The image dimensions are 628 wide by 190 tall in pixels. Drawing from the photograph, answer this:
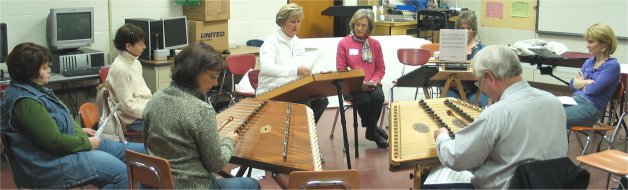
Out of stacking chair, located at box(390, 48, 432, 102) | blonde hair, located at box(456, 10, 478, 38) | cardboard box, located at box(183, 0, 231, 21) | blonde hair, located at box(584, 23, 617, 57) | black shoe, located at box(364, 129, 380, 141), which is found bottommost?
black shoe, located at box(364, 129, 380, 141)

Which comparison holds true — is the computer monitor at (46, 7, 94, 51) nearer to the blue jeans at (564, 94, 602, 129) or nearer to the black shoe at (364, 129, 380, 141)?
the black shoe at (364, 129, 380, 141)

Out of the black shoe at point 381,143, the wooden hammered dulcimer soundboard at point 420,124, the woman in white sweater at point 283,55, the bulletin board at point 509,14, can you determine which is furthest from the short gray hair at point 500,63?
the bulletin board at point 509,14

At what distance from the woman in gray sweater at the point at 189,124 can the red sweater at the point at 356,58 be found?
2559mm

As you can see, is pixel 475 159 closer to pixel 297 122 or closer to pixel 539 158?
pixel 539 158

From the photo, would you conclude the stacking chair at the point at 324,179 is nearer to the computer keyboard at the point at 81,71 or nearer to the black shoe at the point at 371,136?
the black shoe at the point at 371,136

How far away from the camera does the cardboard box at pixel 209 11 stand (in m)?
6.45

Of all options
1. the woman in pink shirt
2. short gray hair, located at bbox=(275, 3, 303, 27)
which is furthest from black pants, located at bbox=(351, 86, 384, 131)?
short gray hair, located at bbox=(275, 3, 303, 27)

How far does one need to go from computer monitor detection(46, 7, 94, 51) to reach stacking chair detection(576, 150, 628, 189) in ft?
12.7

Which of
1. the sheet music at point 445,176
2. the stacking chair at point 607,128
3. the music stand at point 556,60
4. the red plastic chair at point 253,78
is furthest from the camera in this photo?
the music stand at point 556,60

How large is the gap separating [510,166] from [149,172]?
4.42ft

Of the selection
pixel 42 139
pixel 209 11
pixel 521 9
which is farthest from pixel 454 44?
pixel 521 9

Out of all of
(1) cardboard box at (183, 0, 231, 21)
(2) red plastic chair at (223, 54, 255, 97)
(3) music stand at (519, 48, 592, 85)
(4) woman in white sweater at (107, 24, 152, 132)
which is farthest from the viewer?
(1) cardboard box at (183, 0, 231, 21)

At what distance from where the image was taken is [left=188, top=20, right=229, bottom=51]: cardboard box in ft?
21.2

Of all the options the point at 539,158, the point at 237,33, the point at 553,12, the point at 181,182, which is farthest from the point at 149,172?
the point at 553,12
